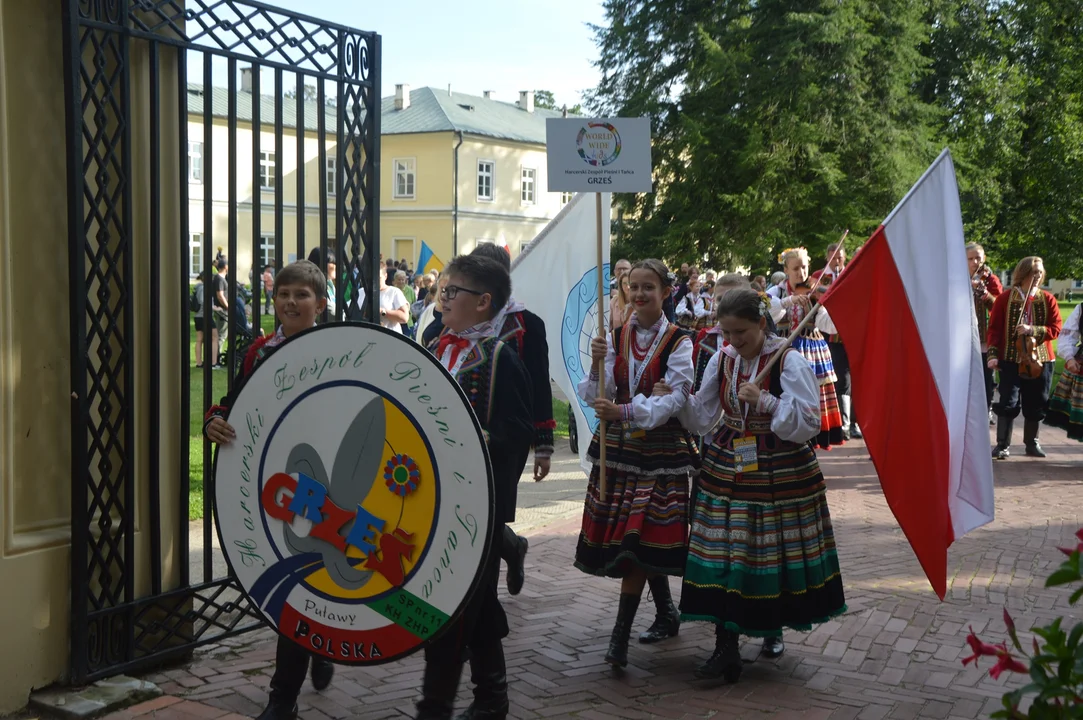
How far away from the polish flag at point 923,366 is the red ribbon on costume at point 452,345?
5.19 feet

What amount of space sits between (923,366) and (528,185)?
49931mm

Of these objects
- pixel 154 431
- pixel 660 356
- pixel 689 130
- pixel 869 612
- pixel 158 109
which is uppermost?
pixel 689 130

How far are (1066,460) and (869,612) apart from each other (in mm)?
6548

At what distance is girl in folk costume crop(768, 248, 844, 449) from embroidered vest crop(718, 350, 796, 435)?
19.0 ft

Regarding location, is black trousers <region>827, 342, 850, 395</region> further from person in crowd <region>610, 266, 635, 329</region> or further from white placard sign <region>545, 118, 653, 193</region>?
white placard sign <region>545, 118, 653, 193</region>

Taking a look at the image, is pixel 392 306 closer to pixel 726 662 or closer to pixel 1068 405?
pixel 1068 405

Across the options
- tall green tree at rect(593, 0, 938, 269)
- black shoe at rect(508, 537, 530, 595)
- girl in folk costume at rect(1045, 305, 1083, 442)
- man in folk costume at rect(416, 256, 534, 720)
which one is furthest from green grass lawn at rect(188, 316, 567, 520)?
tall green tree at rect(593, 0, 938, 269)

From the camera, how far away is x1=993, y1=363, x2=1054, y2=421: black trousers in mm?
11094

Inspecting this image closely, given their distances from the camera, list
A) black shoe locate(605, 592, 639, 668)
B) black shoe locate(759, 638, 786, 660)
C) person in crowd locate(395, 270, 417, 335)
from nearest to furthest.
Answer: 1. black shoe locate(605, 592, 639, 668)
2. black shoe locate(759, 638, 786, 660)
3. person in crowd locate(395, 270, 417, 335)

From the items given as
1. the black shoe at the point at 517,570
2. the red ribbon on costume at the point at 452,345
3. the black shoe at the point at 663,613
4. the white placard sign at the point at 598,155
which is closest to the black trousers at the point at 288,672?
the red ribbon on costume at the point at 452,345

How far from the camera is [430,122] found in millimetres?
50969

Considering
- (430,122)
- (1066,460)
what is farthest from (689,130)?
(1066,460)

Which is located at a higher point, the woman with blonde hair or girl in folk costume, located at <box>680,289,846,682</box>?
the woman with blonde hair

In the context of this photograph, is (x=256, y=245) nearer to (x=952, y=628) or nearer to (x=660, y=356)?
(x=660, y=356)
